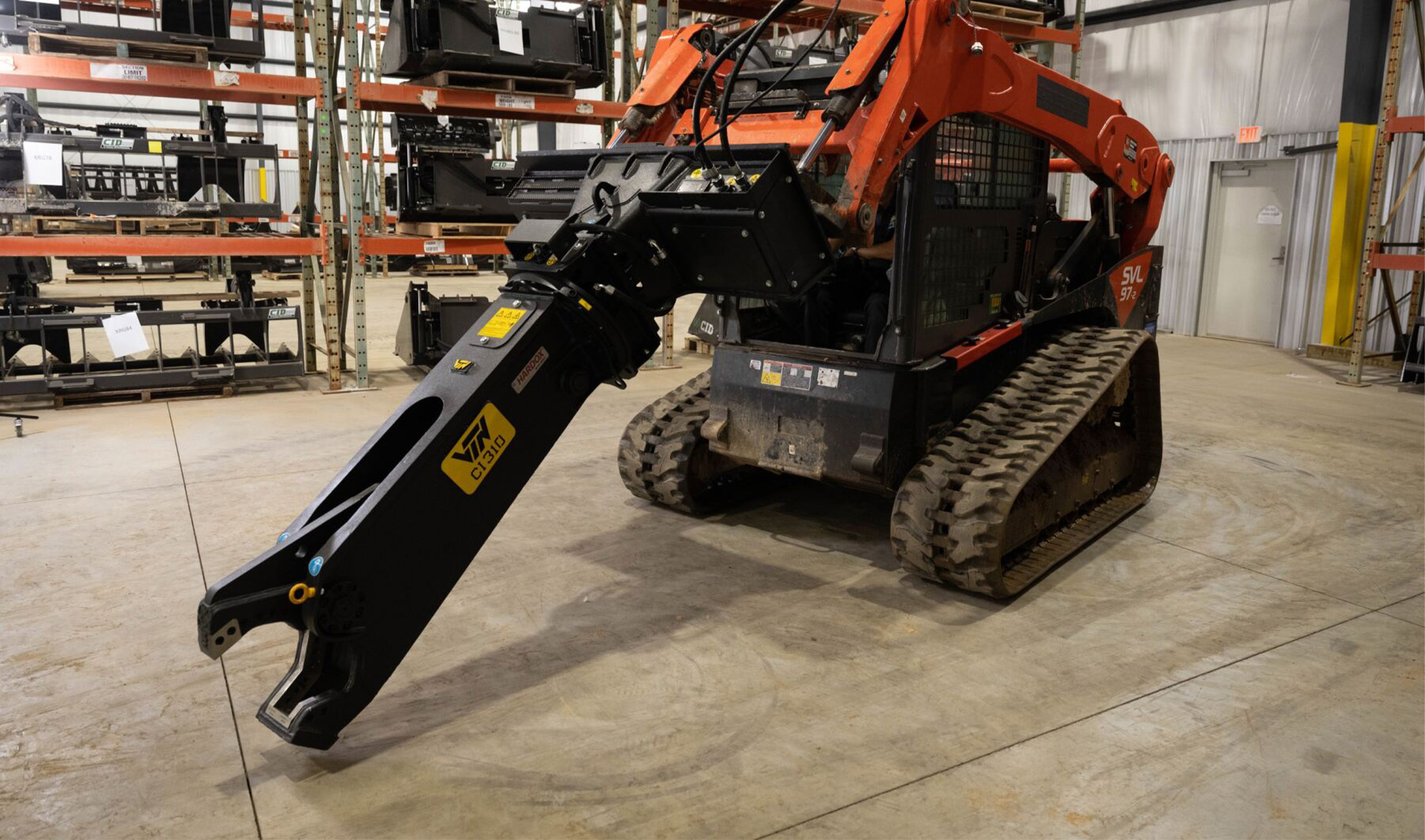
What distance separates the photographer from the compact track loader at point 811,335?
2941mm

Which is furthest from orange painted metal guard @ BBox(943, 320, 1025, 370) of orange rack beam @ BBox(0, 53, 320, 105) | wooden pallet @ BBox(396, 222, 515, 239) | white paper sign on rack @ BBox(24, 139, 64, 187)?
white paper sign on rack @ BBox(24, 139, 64, 187)

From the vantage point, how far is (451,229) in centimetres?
877

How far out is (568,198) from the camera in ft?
12.8

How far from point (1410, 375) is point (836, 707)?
885 centimetres

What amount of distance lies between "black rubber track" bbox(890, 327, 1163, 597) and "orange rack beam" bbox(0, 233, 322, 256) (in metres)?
5.94

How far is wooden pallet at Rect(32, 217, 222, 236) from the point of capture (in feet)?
26.0

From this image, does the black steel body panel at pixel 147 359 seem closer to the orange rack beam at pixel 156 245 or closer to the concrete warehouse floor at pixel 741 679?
the orange rack beam at pixel 156 245

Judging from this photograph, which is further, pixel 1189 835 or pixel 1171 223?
pixel 1171 223

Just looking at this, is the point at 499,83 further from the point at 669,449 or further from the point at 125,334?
the point at 669,449

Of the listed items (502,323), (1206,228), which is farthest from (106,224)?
(1206,228)

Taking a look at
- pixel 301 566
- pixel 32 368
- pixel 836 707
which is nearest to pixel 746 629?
pixel 836 707

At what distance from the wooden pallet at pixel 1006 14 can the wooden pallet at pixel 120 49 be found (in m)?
7.00

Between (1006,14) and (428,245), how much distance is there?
6297mm

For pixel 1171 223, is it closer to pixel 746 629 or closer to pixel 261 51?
pixel 261 51
